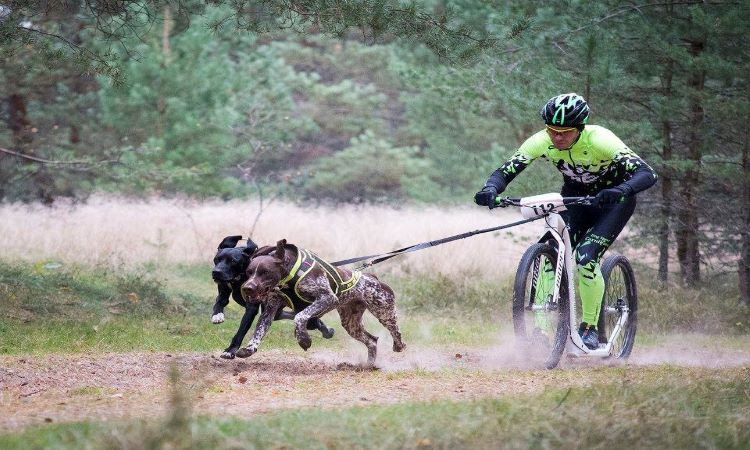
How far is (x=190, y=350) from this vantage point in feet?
33.3

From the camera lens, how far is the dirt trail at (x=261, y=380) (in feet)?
20.3

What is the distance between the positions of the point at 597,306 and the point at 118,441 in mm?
5527

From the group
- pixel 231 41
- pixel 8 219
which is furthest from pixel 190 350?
pixel 231 41

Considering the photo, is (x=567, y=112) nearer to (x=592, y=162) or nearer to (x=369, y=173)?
(x=592, y=162)

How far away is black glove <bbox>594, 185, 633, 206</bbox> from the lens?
7.99 meters

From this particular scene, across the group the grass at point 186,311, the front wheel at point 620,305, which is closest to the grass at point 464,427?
the front wheel at point 620,305

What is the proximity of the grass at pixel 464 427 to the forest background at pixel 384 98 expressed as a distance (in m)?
4.70

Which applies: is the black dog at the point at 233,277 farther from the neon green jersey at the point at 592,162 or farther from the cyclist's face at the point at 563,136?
the cyclist's face at the point at 563,136

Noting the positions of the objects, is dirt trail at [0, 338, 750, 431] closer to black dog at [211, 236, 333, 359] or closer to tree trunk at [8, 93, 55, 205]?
black dog at [211, 236, 333, 359]

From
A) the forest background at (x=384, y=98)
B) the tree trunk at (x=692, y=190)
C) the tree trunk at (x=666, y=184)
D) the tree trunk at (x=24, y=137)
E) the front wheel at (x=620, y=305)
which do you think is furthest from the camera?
the tree trunk at (x=24, y=137)

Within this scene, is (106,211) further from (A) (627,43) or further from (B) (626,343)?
(B) (626,343)

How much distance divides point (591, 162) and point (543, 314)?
4.44 feet

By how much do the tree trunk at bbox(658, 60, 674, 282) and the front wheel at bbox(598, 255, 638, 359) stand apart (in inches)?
189

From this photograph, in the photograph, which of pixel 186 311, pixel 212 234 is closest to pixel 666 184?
pixel 186 311
